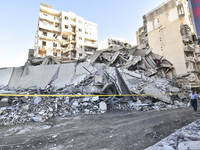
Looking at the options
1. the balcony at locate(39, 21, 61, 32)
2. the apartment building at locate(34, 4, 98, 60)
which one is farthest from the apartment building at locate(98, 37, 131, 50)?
the balcony at locate(39, 21, 61, 32)

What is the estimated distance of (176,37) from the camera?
19906mm

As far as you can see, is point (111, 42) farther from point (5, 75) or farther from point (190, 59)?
point (5, 75)

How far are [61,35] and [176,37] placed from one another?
28355 mm

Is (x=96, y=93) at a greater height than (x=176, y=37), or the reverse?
(x=176, y=37)

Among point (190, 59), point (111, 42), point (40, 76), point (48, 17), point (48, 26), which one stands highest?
point (48, 17)

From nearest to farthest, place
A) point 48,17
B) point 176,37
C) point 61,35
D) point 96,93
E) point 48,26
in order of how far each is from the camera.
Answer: point 96,93 < point 176,37 < point 48,26 < point 48,17 < point 61,35

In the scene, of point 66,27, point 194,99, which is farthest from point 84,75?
point 66,27

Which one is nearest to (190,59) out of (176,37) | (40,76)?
(176,37)

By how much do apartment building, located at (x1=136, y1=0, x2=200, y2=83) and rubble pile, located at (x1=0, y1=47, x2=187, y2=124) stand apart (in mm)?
10249

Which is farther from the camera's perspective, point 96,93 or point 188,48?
point 188,48

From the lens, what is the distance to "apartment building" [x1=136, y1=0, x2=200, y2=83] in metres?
18.9

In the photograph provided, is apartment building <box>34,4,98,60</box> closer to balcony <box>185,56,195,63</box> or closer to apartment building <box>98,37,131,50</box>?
apartment building <box>98,37,131,50</box>

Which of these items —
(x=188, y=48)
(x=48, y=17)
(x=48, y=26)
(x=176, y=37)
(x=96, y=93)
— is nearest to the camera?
(x=96, y=93)

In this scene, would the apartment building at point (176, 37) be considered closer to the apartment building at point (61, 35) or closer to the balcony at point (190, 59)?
the balcony at point (190, 59)
